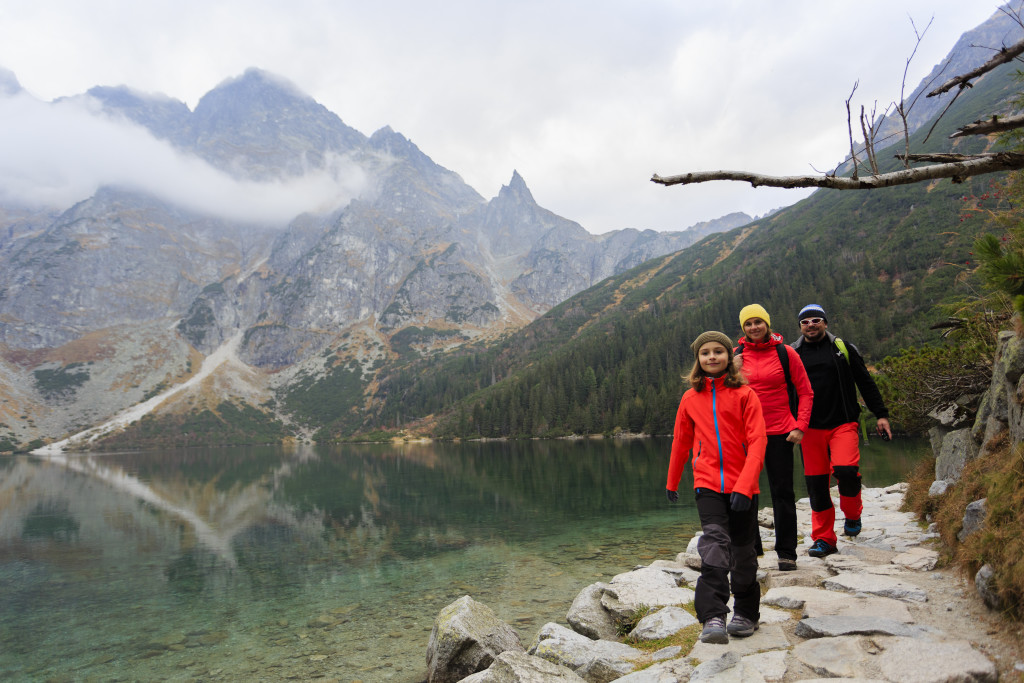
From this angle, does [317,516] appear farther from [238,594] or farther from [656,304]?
[656,304]

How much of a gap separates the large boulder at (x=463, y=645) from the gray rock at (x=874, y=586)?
4529mm

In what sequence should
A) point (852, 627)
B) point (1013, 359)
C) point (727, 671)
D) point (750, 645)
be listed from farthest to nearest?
point (1013, 359)
point (750, 645)
point (852, 627)
point (727, 671)

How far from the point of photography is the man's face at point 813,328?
7.36 m

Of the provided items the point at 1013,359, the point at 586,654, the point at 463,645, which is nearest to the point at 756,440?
the point at 586,654

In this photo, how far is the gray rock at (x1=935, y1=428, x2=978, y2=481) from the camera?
8.46 meters

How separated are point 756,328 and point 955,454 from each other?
5.82 metres

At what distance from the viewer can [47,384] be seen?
19588cm

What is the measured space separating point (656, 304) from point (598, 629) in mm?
167527

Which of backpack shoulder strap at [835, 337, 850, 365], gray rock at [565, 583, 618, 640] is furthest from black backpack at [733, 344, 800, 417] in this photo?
gray rock at [565, 583, 618, 640]

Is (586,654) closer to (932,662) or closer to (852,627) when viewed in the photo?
(852,627)

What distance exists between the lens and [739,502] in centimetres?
465

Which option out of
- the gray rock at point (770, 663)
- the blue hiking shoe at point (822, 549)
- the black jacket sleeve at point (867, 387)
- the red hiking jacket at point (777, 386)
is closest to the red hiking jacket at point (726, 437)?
the gray rock at point (770, 663)

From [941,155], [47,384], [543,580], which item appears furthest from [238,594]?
[47,384]

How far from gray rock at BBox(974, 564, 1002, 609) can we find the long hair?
2651mm
